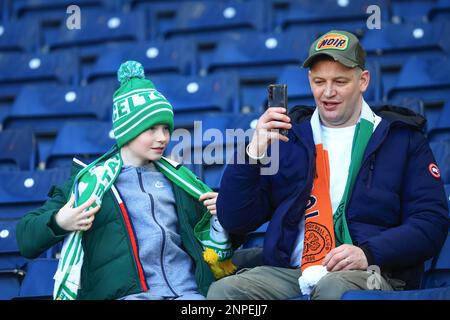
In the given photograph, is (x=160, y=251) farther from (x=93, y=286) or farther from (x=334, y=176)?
(x=334, y=176)

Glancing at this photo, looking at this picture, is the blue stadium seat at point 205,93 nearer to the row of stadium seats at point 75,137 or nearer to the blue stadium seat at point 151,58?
the row of stadium seats at point 75,137

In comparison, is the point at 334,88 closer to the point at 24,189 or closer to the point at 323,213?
the point at 323,213

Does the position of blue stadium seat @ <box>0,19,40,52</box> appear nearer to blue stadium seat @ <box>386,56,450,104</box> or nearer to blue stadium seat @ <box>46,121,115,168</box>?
blue stadium seat @ <box>46,121,115,168</box>

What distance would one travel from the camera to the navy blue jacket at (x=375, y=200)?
3.26m

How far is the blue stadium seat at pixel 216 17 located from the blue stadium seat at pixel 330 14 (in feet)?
0.52

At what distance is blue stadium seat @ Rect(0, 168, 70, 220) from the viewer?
4422 mm

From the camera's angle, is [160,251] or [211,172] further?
[211,172]

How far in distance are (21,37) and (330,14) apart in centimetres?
175

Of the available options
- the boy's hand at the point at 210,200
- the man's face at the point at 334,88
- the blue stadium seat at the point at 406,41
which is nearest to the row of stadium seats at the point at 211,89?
the blue stadium seat at the point at 406,41

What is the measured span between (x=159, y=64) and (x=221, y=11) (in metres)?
0.52

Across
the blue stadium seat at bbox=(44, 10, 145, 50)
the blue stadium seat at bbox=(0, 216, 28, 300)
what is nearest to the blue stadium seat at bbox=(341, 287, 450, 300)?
the blue stadium seat at bbox=(0, 216, 28, 300)

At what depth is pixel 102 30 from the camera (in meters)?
5.83

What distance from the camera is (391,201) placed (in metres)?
3.34
